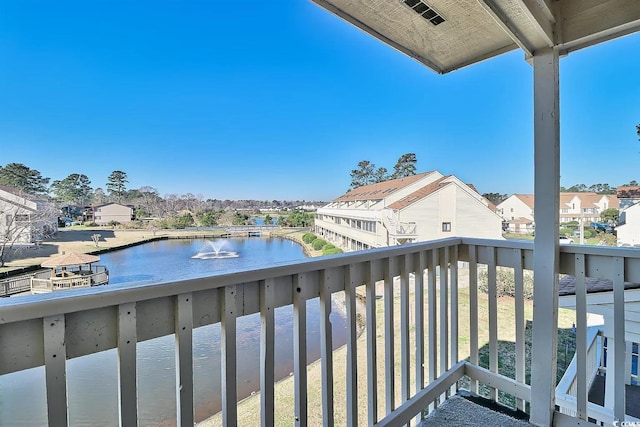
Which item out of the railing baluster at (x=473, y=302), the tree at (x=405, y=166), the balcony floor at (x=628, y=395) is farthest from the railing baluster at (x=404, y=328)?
the balcony floor at (x=628, y=395)

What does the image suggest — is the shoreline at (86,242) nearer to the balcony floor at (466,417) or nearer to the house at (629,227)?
the balcony floor at (466,417)

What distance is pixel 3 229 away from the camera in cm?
98

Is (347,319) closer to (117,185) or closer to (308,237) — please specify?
(308,237)

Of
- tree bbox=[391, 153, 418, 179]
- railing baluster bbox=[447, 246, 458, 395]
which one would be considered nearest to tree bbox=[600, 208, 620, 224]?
railing baluster bbox=[447, 246, 458, 395]

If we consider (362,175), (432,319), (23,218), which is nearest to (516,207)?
(432,319)

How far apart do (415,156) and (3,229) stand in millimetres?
3198

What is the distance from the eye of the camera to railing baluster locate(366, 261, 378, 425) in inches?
56.6

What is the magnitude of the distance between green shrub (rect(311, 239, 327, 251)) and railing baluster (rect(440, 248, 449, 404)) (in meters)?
0.72

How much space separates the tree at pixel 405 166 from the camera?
306 cm

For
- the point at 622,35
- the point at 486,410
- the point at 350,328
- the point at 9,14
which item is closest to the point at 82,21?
the point at 9,14

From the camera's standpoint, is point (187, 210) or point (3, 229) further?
point (187, 210)

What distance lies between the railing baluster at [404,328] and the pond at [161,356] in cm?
48

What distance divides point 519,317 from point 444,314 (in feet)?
1.36

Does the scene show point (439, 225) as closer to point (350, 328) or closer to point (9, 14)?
point (350, 328)
